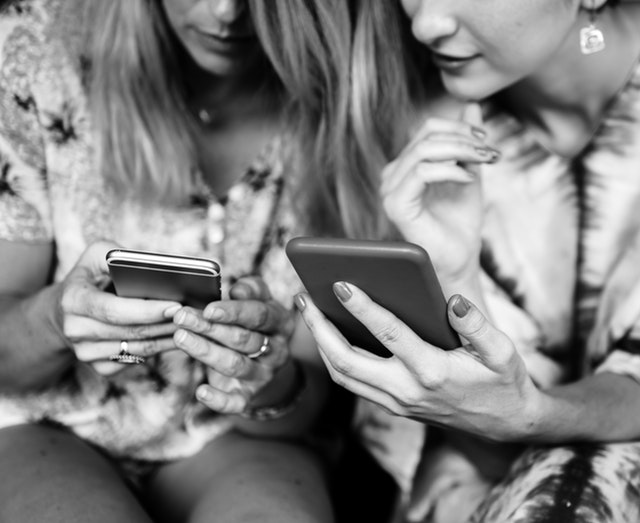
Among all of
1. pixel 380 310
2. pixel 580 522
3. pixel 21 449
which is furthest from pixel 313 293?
pixel 21 449

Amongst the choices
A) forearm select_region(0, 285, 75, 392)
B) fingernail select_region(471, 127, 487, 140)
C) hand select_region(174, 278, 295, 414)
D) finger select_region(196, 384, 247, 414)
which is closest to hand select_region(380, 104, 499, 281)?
fingernail select_region(471, 127, 487, 140)

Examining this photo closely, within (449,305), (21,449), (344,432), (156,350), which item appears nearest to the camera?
(449,305)

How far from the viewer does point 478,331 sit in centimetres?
102

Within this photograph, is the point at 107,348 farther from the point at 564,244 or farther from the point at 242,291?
the point at 564,244

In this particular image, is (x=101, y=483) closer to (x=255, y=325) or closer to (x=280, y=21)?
(x=255, y=325)

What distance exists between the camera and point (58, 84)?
1.40m

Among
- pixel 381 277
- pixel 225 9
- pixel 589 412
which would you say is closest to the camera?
pixel 381 277

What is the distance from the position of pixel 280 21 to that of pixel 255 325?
1.41 feet

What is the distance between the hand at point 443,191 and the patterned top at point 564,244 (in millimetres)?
79

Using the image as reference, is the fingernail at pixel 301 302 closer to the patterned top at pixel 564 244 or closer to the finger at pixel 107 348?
the finger at pixel 107 348

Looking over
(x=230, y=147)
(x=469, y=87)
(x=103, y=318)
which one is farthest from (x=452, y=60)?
(x=103, y=318)

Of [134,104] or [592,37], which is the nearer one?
[592,37]

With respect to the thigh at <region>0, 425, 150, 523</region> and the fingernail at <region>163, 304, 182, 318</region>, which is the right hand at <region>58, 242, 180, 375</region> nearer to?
the fingernail at <region>163, 304, 182, 318</region>

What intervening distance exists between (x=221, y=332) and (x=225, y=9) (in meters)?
0.45
